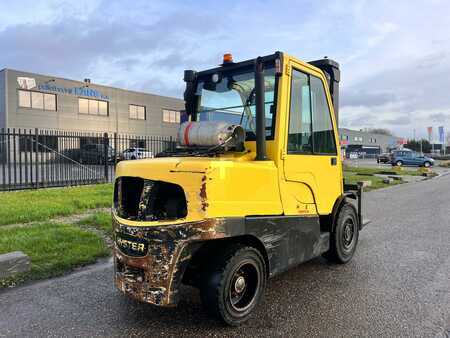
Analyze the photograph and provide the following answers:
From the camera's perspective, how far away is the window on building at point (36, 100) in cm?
3177

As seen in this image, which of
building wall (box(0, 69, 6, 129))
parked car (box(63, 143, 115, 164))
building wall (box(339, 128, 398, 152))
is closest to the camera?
parked car (box(63, 143, 115, 164))

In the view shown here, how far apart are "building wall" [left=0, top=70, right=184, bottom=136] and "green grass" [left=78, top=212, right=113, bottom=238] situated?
28.1 metres

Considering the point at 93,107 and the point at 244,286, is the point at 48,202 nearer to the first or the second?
the point at 244,286

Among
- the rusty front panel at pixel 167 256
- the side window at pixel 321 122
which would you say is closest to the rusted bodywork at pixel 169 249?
the rusty front panel at pixel 167 256

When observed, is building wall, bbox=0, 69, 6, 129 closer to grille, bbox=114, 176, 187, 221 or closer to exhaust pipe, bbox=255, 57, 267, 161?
grille, bbox=114, 176, 187, 221

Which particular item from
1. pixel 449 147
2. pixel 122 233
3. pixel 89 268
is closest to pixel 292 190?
pixel 122 233

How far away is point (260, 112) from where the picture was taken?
11.3 ft

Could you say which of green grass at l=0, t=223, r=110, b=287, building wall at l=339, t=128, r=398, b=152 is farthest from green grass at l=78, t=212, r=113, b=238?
building wall at l=339, t=128, r=398, b=152

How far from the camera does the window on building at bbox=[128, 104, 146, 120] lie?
41625 mm

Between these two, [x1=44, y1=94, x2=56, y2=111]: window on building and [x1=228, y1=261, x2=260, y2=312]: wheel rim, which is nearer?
[x1=228, y1=261, x2=260, y2=312]: wheel rim

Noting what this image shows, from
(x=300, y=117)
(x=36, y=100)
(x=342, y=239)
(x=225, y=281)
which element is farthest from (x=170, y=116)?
(x=225, y=281)

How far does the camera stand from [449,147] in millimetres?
94875

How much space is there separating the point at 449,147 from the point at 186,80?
354ft

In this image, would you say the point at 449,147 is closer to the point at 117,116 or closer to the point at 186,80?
the point at 117,116
